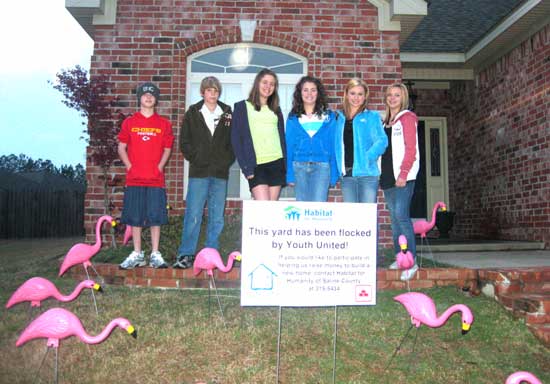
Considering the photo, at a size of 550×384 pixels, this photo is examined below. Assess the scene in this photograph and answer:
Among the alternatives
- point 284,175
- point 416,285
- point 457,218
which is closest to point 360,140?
point 284,175

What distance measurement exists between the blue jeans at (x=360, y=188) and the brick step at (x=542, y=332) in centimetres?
177

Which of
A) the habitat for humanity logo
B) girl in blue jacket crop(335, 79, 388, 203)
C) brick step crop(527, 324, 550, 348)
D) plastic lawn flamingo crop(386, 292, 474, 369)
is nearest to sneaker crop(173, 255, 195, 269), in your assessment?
girl in blue jacket crop(335, 79, 388, 203)

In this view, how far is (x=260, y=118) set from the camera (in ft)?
14.9

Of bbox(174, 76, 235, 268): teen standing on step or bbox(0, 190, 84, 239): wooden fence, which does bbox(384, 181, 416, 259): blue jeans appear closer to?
bbox(174, 76, 235, 268): teen standing on step

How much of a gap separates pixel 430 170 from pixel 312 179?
746 centimetres

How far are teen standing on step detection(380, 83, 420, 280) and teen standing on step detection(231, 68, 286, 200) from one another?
1.13m

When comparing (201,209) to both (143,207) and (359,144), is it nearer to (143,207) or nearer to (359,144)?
(143,207)

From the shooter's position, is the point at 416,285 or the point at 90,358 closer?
the point at 90,358

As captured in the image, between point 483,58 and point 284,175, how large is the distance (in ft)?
22.4

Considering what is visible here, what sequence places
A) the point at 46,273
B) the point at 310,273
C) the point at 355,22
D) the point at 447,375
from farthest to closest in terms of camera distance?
the point at 355,22 → the point at 46,273 → the point at 447,375 → the point at 310,273

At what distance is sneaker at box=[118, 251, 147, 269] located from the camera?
4.78 meters

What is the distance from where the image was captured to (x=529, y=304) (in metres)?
4.06

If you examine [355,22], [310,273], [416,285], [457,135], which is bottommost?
[416,285]

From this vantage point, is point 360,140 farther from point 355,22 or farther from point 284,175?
point 355,22
